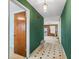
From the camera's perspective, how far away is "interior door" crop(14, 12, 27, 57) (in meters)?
3.60

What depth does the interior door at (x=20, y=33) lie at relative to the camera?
360 centimetres

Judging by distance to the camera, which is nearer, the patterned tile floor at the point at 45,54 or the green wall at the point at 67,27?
the green wall at the point at 67,27

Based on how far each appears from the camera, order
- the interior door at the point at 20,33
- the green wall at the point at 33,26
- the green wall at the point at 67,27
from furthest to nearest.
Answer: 1. the green wall at the point at 33,26
2. the interior door at the point at 20,33
3. the green wall at the point at 67,27

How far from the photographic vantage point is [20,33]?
12.3ft

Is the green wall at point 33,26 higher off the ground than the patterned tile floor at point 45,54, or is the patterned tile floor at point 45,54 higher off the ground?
the green wall at point 33,26

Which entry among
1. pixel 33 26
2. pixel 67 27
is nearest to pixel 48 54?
pixel 33 26

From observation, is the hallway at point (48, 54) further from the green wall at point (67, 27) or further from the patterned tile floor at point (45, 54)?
the green wall at point (67, 27)

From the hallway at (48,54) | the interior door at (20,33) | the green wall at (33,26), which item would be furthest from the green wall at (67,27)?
the interior door at (20,33)

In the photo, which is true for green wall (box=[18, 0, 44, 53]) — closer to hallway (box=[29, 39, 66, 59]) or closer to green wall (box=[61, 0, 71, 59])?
hallway (box=[29, 39, 66, 59])

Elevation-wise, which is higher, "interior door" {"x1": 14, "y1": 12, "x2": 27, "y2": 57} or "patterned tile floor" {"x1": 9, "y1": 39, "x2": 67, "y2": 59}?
"interior door" {"x1": 14, "y1": 12, "x2": 27, "y2": 57}

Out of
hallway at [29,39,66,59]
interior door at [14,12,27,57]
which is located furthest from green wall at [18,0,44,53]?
interior door at [14,12,27,57]
